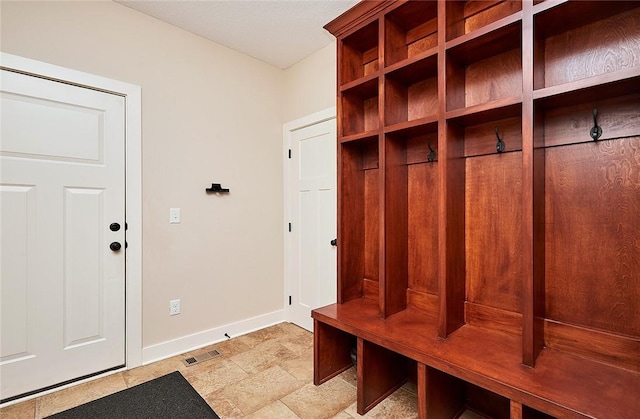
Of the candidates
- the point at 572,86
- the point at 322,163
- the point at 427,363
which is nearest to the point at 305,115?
the point at 322,163

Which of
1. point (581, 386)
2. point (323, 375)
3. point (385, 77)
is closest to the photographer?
point (581, 386)

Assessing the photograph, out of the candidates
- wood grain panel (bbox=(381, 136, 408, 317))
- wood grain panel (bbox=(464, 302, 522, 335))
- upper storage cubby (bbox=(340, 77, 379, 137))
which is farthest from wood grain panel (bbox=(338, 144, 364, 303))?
wood grain panel (bbox=(464, 302, 522, 335))

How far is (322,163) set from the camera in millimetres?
2783

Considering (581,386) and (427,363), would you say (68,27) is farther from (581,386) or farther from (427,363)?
(581,386)

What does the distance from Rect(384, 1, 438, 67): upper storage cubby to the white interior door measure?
88 centimetres

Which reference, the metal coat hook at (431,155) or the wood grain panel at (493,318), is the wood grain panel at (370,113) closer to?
the metal coat hook at (431,155)

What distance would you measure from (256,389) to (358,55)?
8.02 feet

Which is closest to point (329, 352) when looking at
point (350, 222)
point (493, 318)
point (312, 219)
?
point (350, 222)

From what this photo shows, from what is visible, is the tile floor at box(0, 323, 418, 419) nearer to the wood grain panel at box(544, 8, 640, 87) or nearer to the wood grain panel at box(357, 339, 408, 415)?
the wood grain panel at box(357, 339, 408, 415)

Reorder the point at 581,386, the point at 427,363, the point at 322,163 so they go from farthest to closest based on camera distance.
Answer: the point at 322,163
the point at 427,363
the point at 581,386

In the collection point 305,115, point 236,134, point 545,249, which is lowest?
point 545,249

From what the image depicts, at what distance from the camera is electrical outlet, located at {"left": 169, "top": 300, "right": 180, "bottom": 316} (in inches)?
98.1

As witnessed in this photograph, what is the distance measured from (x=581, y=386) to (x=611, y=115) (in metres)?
1.12

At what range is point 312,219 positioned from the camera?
9.55ft
